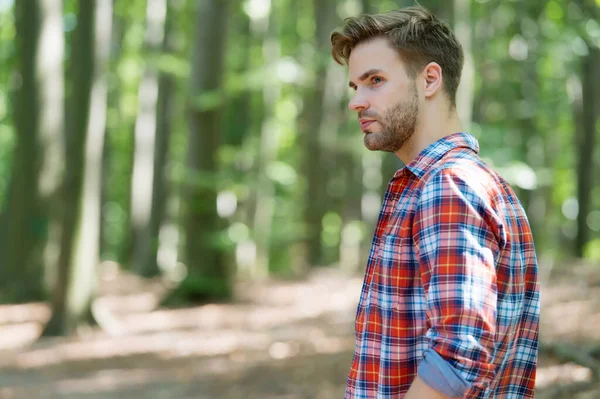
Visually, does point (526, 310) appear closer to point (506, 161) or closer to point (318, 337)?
point (506, 161)

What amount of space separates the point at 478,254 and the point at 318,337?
28.1ft

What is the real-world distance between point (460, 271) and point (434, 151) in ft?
1.46

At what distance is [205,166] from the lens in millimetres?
14305

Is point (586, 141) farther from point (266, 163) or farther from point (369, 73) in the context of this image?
point (369, 73)

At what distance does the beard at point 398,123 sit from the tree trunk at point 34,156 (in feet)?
42.4

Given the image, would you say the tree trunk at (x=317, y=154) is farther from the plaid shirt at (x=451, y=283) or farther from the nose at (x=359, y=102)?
the plaid shirt at (x=451, y=283)

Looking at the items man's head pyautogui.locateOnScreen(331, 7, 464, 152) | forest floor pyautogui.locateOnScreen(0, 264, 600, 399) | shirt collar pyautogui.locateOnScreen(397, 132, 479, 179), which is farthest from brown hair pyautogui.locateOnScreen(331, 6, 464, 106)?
forest floor pyautogui.locateOnScreen(0, 264, 600, 399)

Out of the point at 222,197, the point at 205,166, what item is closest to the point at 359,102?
the point at 205,166

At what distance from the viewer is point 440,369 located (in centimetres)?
184

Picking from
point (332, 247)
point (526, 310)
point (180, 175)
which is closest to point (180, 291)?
point (180, 175)

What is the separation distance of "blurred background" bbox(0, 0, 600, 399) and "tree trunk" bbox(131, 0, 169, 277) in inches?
2.5

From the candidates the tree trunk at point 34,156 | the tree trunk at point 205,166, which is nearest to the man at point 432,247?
the tree trunk at point 205,166

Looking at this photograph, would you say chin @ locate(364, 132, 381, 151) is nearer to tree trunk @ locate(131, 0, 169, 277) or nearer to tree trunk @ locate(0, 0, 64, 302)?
tree trunk @ locate(0, 0, 64, 302)

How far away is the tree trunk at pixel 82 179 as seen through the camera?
11484 mm
